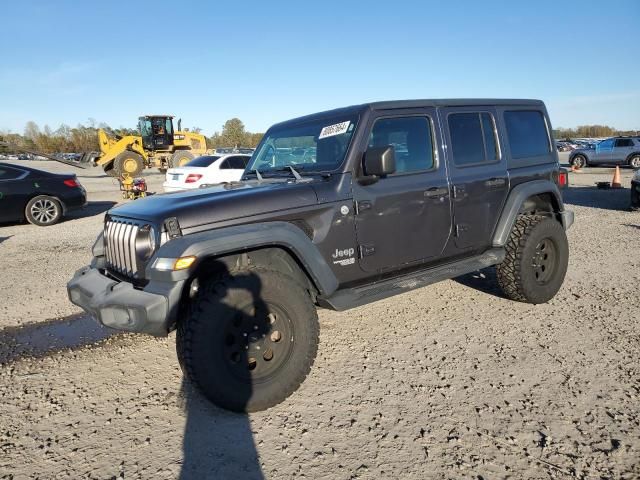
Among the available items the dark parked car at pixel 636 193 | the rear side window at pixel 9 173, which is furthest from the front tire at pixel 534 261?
the rear side window at pixel 9 173

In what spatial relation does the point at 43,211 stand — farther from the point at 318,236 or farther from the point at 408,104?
the point at 408,104

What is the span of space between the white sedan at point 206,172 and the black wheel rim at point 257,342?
8917 mm

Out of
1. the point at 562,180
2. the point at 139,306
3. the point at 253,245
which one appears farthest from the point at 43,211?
the point at 562,180

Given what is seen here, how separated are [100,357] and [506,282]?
12.7 ft

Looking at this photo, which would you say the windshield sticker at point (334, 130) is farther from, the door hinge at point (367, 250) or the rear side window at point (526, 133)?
the rear side window at point (526, 133)

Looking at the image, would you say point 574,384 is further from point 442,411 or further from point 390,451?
point 390,451

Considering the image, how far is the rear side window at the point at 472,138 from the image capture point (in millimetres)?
3930

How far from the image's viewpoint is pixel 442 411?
2.72 metres

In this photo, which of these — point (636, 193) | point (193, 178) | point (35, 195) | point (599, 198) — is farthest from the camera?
point (599, 198)

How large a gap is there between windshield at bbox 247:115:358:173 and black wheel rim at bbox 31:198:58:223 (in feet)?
26.0

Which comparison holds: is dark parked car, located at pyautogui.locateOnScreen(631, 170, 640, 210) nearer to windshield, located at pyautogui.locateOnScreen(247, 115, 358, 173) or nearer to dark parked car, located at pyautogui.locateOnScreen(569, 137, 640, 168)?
windshield, located at pyautogui.locateOnScreen(247, 115, 358, 173)

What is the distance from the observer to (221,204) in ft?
9.32

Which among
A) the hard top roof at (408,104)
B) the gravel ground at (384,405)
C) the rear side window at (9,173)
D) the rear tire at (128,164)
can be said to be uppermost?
the rear tire at (128,164)

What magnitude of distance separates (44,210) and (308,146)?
29.1 ft
